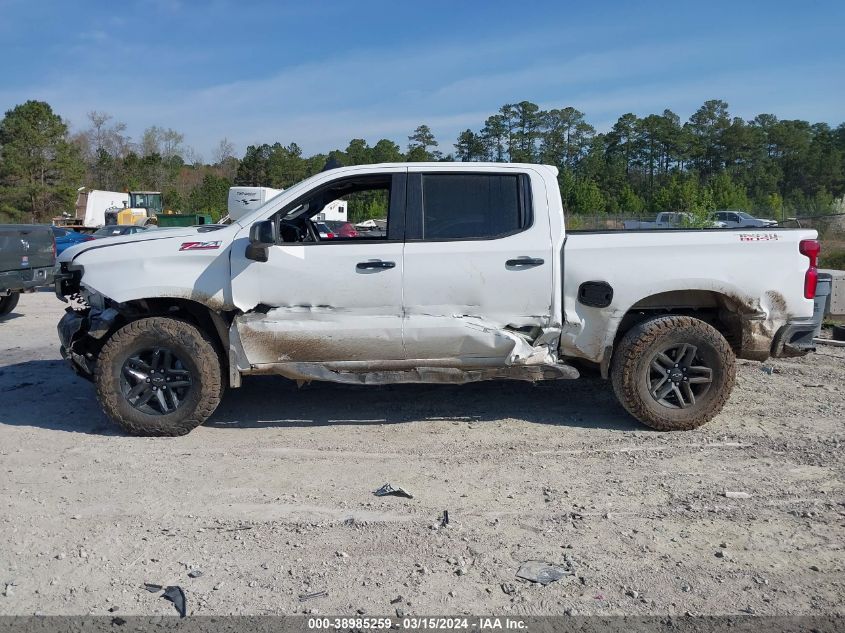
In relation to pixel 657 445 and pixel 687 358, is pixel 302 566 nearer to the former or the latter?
pixel 657 445

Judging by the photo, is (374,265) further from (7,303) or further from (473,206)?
(7,303)

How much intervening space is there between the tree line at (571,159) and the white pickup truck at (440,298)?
2068 inches

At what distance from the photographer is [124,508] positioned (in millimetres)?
4555

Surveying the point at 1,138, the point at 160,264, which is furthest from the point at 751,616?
the point at 1,138

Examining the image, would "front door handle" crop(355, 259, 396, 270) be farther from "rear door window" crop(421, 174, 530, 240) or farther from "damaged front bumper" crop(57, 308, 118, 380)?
"damaged front bumper" crop(57, 308, 118, 380)

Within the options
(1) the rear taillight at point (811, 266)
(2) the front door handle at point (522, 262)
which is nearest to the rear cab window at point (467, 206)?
(2) the front door handle at point (522, 262)

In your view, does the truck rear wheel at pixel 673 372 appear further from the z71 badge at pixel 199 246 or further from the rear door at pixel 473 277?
the z71 badge at pixel 199 246

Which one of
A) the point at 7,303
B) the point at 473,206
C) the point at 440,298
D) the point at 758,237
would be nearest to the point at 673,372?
the point at 758,237

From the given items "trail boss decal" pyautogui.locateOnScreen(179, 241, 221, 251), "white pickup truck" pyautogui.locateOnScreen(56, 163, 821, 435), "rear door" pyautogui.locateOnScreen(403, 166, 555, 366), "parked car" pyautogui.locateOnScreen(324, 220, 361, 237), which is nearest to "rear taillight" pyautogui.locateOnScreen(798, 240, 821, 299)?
"white pickup truck" pyautogui.locateOnScreen(56, 163, 821, 435)

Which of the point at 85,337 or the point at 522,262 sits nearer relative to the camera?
the point at 522,262

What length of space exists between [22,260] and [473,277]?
8.98 metres

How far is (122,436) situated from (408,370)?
2.30 metres

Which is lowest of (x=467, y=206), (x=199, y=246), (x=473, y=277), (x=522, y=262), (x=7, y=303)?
(x=7, y=303)

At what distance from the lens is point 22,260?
11.7 meters
